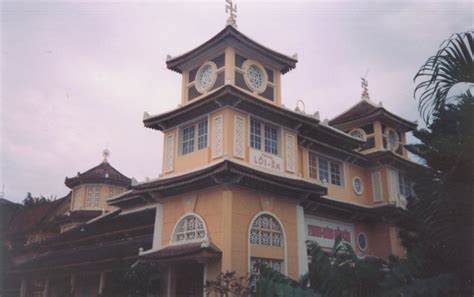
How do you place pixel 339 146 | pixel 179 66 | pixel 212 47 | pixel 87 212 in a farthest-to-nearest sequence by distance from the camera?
pixel 87 212
pixel 339 146
pixel 179 66
pixel 212 47

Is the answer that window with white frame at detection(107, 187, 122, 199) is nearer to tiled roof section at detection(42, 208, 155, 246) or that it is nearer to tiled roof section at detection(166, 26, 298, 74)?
tiled roof section at detection(42, 208, 155, 246)

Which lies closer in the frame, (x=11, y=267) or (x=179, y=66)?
(x=179, y=66)

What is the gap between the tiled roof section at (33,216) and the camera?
37.3 m

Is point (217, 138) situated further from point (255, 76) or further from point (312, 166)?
point (312, 166)

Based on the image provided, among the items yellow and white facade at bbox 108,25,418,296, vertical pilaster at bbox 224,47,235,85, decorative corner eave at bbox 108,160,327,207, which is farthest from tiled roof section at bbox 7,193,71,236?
vertical pilaster at bbox 224,47,235,85

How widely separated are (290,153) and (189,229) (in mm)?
4986

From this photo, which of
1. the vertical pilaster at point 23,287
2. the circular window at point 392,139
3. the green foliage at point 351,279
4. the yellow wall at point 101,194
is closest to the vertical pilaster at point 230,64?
the green foliage at point 351,279

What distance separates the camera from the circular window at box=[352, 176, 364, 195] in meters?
22.4

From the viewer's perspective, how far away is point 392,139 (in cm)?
2508

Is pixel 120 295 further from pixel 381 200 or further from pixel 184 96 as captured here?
pixel 381 200

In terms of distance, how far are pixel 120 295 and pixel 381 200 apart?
13436mm

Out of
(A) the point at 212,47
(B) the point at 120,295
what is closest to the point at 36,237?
(B) the point at 120,295

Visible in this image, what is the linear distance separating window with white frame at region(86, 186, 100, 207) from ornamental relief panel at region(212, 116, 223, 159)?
799 inches

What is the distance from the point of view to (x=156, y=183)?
16812 mm
